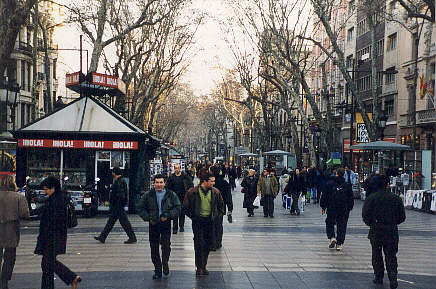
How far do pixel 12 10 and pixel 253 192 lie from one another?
10517mm

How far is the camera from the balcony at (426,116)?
38562mm

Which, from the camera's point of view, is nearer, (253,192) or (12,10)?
(12,10)

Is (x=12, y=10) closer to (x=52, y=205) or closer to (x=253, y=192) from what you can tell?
(x=52, y=205)

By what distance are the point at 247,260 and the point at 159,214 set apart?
8.10 feet

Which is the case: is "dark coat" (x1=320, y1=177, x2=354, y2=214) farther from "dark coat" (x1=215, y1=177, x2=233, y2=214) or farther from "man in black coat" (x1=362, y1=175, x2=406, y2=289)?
"man in black coat" (x1=362, y1=175, x2=406, y2=289)

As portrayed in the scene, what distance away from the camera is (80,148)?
2055 centimetres

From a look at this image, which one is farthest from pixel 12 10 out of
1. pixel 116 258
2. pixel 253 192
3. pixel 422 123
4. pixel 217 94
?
pixel 217 94

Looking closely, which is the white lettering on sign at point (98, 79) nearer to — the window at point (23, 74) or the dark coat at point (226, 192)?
the dark coat at point (226, 192)

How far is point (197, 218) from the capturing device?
10203 mm

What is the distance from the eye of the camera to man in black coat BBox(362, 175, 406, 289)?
9469mm

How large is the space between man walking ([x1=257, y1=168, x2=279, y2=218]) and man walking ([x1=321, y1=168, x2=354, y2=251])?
731 cm

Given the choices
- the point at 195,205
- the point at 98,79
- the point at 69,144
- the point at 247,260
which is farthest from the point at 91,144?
the point at 195,205

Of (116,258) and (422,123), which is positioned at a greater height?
(422,123)

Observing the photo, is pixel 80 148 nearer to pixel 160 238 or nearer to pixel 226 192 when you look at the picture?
pixel 226 192
